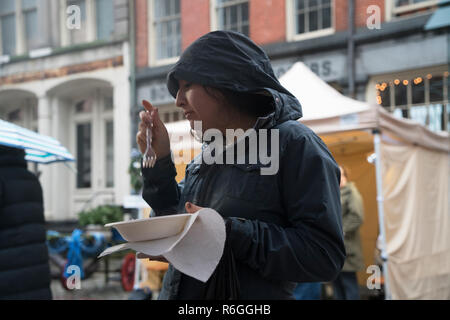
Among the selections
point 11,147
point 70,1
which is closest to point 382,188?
point 11,147

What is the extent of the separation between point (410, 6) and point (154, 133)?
7671mm

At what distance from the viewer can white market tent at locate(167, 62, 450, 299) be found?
4215mm

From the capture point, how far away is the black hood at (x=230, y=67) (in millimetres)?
1146

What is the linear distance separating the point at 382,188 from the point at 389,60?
13.3 ft

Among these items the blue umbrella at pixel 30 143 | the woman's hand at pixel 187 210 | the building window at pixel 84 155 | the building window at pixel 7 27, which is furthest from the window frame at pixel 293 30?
the woman's hand at pixel 187 210

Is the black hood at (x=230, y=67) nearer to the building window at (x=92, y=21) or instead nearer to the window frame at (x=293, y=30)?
the window frame at (x=293, y=30)

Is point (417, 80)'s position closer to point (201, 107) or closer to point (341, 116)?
point (341, 116)

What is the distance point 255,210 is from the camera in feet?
3.60

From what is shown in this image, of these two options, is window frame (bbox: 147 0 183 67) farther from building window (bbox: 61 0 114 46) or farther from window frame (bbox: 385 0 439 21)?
window frame (bbox: 385 0 439 21)

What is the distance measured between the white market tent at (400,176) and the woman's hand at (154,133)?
2.53 m

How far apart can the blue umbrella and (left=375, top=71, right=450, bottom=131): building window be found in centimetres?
618

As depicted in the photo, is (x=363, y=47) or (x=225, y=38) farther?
(x=363, y=47)

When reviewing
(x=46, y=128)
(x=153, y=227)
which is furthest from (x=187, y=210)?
(x=46, y=128)

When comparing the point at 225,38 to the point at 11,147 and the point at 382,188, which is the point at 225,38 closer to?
the point at 11,147
